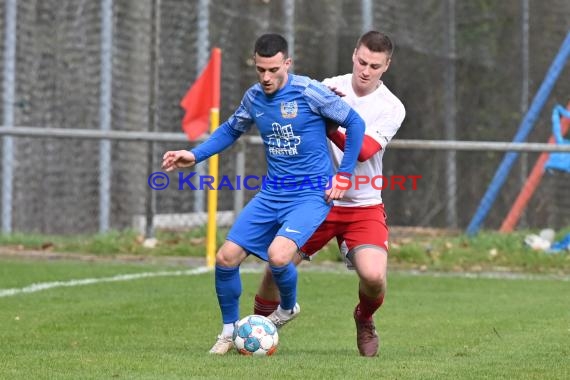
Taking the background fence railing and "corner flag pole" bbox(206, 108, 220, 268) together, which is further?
the background fence railing

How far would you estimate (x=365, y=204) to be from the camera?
7250mm

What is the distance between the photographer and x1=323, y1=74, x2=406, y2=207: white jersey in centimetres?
720

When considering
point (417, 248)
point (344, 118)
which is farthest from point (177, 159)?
point (417, 248)

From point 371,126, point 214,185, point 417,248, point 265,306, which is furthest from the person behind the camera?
point 417,248

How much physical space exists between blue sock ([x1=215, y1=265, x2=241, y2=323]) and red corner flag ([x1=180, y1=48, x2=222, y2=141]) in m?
5.17

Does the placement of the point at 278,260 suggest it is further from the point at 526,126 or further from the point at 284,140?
the point at 526,126

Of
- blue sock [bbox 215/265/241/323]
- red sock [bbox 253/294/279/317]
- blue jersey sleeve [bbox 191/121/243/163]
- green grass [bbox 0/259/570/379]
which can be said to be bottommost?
green grass [bbox 0/259/570/379]

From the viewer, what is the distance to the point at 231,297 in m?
7.00

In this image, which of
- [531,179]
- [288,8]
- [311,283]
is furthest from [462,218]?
[311,283]

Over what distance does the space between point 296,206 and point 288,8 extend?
7586 millimetres

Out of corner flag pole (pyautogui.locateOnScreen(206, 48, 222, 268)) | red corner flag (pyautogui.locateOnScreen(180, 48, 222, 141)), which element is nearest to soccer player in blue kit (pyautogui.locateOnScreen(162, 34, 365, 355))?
corner flag pole (pyautogui.locateOnScreen(206, 48, 222, 268))

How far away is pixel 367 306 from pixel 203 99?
18.0 feet

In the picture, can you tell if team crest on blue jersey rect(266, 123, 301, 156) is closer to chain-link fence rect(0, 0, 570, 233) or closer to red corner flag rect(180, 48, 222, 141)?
red corner flag rect(180, 48, 222, 141)

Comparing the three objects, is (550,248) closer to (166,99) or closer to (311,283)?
(311,283)
